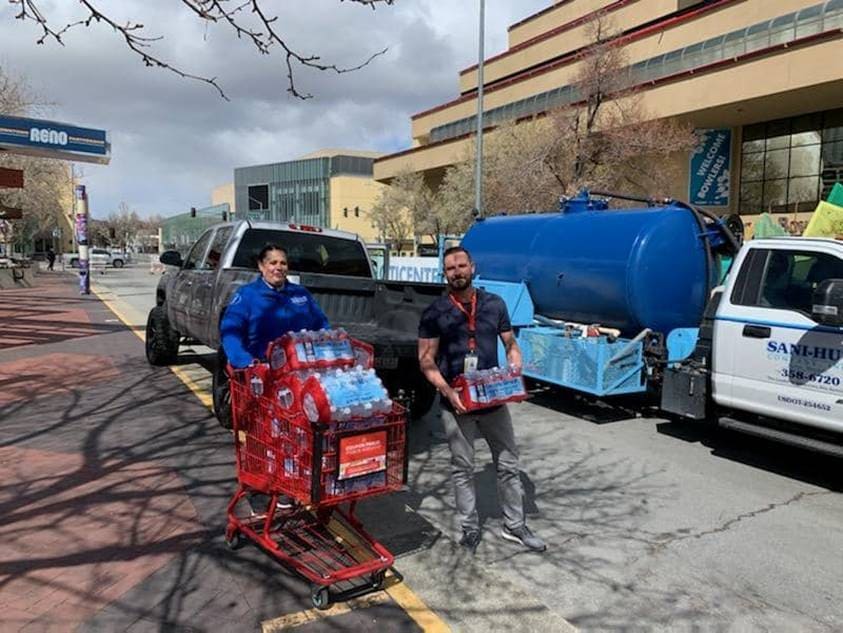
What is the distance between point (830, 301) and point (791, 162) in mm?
26475

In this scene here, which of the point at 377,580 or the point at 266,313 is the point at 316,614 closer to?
the point at 377,580

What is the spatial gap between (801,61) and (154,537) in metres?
26.7

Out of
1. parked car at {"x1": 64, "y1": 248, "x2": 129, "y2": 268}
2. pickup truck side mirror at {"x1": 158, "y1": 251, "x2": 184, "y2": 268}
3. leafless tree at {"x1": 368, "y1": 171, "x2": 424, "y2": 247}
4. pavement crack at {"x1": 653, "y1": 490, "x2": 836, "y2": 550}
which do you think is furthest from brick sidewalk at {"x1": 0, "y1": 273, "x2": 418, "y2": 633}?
parked car at {"x1": 64, "y1": 248, "x2": 129, "y2": 268}

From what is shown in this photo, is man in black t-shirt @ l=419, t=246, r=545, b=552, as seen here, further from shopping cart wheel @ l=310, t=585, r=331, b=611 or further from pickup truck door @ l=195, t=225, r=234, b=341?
pickup truck door @ l=195, t=225, r=234, b=341

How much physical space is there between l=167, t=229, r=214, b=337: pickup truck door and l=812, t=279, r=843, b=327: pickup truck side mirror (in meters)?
6.55

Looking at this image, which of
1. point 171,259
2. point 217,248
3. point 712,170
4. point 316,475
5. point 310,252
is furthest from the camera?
point 712,170

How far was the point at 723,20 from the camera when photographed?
3072cm

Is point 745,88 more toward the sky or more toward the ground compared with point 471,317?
more toward the sky

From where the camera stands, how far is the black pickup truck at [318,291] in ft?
22.0

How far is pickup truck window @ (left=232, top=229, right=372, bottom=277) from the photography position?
26.1 ft

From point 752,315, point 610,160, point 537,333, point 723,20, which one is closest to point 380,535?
point 752,315

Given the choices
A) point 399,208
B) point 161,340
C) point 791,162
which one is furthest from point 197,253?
point 399,208

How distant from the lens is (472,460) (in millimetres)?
4336

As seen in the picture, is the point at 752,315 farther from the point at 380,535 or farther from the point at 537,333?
the point at 380,535
